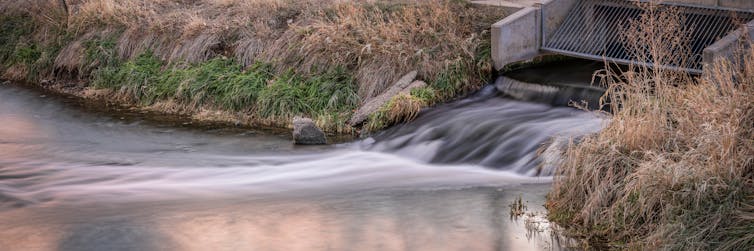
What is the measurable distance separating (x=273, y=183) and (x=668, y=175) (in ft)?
14.2

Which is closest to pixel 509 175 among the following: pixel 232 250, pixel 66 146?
pixel 232 250

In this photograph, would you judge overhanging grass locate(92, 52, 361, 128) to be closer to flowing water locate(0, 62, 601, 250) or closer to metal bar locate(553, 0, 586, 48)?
flowing water locate(0, 62, 601, 250)

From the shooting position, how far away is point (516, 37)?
13805 millimetres

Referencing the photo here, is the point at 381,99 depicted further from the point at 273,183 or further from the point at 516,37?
the point at 273,183

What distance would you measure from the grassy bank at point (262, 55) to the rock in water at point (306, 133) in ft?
2.45

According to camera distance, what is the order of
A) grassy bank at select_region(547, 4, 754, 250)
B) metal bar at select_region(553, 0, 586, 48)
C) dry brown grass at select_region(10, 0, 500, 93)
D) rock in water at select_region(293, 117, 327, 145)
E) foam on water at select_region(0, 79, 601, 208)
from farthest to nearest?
metal bar at select_region(553, 0, 586, 48) → dry brown grass at select_region(10, 0, 500, 93) → rock in water at select_region(293, 117, 327, 145) → foam on water at select_region(0, 79, 601, 208) → grassy bank at select_region(547, 4, 754, 250)

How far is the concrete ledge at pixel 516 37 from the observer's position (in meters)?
13.5

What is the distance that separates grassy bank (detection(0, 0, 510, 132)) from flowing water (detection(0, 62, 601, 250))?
0.65 m

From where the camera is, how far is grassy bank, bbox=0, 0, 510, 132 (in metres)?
13.6

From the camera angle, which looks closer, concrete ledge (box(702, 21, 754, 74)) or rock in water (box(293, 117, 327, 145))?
concrete ledge (box(702, 21, 754, 74))

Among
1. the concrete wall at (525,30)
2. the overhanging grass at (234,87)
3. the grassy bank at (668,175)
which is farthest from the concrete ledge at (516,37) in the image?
the grassy bank at (668,175)

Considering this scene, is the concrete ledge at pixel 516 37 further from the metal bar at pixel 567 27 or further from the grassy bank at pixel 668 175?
the grassy bank at pixel 668 175

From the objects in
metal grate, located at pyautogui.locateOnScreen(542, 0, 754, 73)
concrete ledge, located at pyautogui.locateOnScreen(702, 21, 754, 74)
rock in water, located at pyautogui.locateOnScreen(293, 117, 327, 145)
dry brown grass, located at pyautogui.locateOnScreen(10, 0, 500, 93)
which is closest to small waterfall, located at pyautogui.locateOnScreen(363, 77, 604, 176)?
rock in water, located at pyautogui.locateOnScreen(293, 117, 327, 145)

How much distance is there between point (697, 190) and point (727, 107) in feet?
3.50
